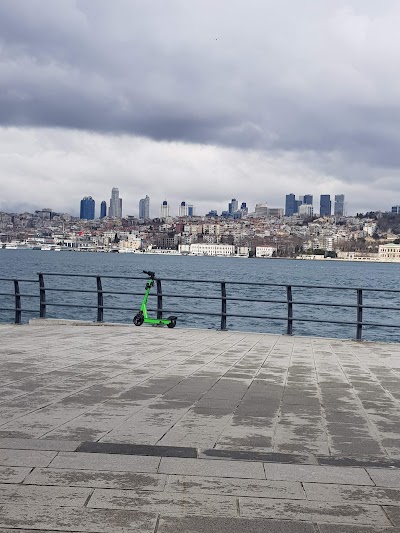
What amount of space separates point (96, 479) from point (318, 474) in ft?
4.77

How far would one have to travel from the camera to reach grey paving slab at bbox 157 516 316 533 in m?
3.71

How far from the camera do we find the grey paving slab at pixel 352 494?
4277 millimetres

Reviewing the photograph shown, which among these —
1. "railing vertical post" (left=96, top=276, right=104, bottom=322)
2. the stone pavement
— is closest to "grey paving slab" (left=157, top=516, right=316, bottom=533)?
the stone pavement

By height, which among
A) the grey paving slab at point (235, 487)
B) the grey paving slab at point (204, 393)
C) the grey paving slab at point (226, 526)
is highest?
the grey paving slab at point (226, 526)

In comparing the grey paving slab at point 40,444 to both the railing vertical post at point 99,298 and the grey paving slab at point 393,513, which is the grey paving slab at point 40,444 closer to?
the grey paving slab at point 393,513

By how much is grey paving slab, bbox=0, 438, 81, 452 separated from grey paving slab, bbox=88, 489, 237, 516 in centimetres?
104

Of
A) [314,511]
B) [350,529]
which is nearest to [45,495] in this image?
[314,511]

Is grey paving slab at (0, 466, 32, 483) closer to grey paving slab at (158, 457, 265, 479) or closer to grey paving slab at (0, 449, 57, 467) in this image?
grey paving slab at (0, 449, 57, 467)

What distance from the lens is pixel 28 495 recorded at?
412cm

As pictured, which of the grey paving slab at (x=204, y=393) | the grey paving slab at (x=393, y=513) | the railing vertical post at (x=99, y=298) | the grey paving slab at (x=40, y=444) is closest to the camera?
the grey paving slab at (x=393, y=513)

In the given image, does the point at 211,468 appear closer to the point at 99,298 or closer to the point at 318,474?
the point at 318,474

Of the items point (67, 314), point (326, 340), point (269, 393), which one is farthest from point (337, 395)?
point (67, 314)

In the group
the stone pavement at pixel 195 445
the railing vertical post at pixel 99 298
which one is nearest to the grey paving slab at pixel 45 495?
the stone pavement at pixel 195 445

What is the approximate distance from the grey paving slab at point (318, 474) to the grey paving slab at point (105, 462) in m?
0.79
